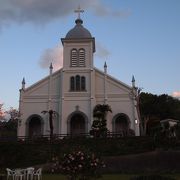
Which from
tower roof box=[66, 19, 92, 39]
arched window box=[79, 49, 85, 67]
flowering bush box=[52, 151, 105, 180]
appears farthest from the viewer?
tower roof box=[66, 19, 92, 39]

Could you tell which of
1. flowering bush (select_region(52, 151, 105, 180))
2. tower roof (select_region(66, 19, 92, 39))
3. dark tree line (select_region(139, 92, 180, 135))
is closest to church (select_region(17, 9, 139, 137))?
tower roof (select_region(66, 19, 92, 39))

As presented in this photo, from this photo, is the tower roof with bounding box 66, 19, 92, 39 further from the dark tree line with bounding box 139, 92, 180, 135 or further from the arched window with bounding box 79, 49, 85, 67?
the dark tree line with bounding box 139, 92, 180, 135

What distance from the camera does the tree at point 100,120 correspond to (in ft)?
135

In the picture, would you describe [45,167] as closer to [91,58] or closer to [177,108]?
[91,58]

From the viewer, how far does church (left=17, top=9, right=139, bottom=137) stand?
45.0 metres

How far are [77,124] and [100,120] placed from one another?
14.0 ft

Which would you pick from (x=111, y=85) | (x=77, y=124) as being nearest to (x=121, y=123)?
(x=111, y=85)

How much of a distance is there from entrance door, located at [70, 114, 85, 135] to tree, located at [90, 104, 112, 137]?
264cm

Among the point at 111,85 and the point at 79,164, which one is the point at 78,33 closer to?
the point at 111,85

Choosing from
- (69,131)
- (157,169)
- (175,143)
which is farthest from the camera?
(69,131)

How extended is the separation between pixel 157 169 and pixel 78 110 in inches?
720

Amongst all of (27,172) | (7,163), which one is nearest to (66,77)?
(7,163)

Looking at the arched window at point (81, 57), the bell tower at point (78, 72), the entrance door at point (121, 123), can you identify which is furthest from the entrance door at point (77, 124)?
the arched window at point (81, 57)

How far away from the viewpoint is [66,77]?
1854 inches
